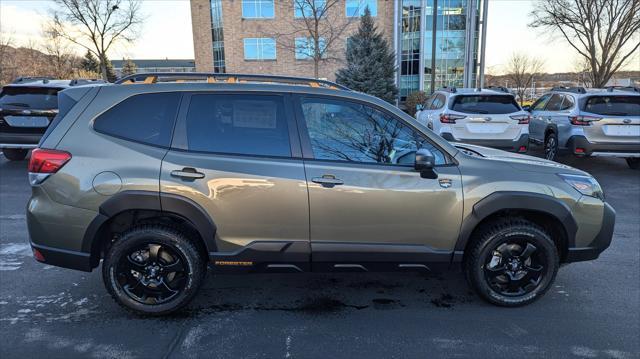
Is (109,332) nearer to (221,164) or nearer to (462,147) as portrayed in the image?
(221,164)

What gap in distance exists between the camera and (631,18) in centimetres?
1994

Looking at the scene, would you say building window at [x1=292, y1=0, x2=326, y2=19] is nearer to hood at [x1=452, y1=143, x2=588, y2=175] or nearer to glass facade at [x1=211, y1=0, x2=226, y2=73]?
glass facade at [x1=211, y1=0, x2=226, y2=73]

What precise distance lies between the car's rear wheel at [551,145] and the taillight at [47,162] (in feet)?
31.5

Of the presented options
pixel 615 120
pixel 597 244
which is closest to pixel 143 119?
pixel 597 244

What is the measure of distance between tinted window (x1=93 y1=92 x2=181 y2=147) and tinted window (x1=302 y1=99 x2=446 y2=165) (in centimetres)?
101

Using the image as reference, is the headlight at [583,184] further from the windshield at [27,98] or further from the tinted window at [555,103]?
the windshield at [27,98]

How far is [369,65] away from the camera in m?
22.6

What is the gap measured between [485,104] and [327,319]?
750 cm

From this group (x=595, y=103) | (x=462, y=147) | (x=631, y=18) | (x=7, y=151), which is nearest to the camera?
(x=462, y=147)

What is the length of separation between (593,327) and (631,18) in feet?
72.4

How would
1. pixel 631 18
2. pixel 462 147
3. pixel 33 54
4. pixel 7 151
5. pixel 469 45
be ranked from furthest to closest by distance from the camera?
pixel 469 45, pixel 33 54, pixel 631 18, pixel 7 151, pixel 462 147

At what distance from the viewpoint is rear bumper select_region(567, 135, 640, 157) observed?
29.1 ft

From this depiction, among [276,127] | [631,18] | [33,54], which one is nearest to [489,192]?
[276,127]

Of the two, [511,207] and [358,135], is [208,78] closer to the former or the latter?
[358,135]
